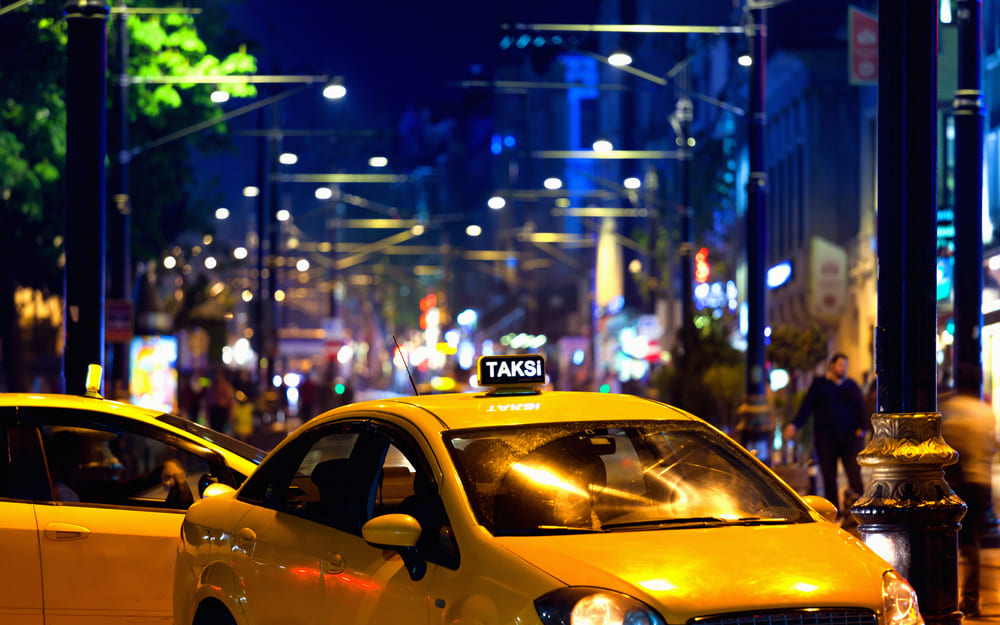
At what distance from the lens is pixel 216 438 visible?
920cm

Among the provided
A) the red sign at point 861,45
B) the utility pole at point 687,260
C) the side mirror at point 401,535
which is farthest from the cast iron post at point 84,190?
the utility pole at point 687,260

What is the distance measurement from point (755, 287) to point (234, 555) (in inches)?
692

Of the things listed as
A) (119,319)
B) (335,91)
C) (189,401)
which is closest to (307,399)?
(189,401)

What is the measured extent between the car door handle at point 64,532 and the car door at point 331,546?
1559mm

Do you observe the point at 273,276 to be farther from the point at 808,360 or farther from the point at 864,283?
the point at 808,360

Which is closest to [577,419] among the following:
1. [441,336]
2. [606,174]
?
[606,174]

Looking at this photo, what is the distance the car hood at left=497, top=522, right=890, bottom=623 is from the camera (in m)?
5.05

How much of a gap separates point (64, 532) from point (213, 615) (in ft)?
4.69

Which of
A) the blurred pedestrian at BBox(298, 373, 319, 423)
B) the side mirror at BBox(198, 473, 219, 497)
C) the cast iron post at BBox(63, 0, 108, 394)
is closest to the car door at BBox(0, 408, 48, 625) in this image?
the side mirror at BBox(198, 473, 219, 497)

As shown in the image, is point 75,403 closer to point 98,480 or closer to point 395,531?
point 98,480

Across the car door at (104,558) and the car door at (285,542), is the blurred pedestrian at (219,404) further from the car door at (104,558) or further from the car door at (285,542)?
the car door at (285,542)

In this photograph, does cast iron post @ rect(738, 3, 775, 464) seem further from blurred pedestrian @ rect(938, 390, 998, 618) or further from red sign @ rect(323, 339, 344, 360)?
red sign @ rect(323, 339, 344, 360)

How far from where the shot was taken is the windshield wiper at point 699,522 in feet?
18.9

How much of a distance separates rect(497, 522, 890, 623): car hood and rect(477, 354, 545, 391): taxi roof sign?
141 centimetres
